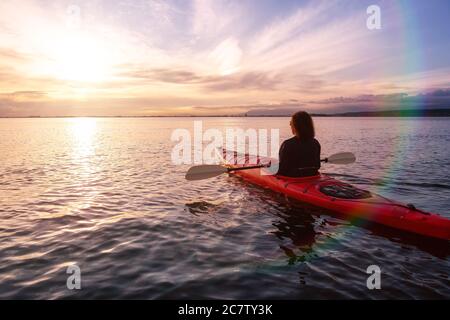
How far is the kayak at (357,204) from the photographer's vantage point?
7.43 metres

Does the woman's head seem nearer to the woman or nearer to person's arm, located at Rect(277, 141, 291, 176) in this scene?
the woman

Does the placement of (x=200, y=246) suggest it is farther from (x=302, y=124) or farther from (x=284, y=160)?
(x=302, y=124)

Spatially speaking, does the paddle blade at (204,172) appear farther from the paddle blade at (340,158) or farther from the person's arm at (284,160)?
the paddle blade at (340,158)

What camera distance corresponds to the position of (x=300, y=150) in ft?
34.0

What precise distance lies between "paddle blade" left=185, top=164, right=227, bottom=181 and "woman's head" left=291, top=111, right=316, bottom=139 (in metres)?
3.13

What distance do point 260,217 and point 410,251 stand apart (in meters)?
3.84

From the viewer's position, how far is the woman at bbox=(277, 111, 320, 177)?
32.9ft

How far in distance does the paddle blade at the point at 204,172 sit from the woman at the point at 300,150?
2.27 meters

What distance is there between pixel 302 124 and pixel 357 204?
2753 mm

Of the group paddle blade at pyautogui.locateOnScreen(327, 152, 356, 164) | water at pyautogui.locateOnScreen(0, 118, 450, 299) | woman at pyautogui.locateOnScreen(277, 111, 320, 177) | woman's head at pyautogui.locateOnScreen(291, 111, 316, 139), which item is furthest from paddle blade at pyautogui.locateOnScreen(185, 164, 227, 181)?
paddle blade at pyautogui.locateOnScreen(327, 152, 356, 164)

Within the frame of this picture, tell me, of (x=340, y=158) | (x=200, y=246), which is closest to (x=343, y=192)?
(x=340, y=158)

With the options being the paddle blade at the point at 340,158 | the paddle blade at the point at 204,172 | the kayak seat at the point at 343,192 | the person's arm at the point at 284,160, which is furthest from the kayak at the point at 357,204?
the paddle blade at the point at 340,158
